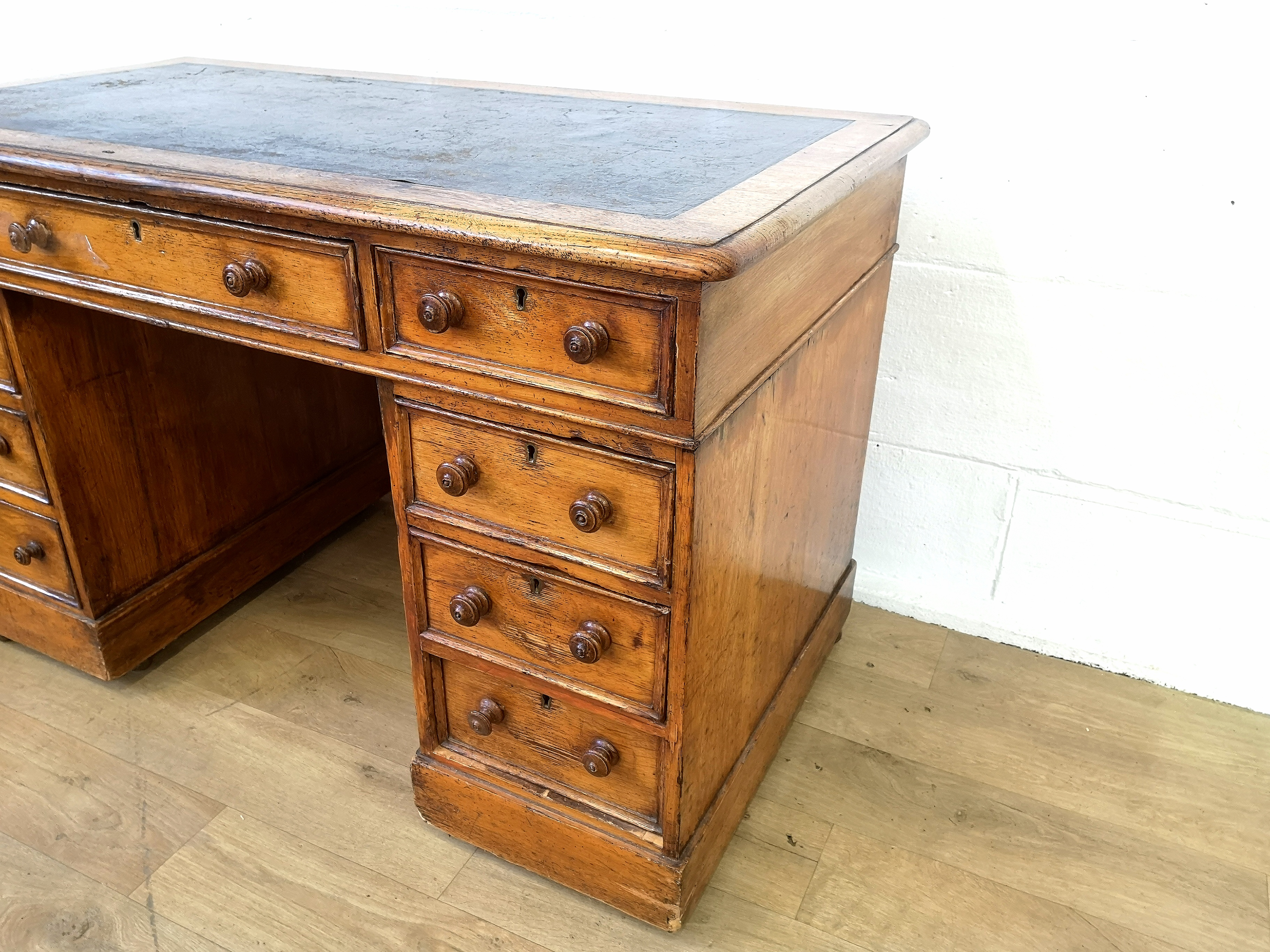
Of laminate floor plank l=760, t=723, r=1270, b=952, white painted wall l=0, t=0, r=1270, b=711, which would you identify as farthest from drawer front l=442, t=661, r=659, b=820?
white painted wall l=0, t=0, r=1270, b=711

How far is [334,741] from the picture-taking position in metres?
1.57

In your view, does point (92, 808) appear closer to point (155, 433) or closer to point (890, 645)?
point (155, 433)

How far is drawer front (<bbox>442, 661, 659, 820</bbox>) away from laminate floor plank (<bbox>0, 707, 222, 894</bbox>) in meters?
0.46

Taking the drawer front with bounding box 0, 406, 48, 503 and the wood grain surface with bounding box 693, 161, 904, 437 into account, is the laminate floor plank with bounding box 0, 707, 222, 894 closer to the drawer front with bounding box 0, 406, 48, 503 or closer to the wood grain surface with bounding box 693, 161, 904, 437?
the drawer front with bounding box 0, 406, 48, 503

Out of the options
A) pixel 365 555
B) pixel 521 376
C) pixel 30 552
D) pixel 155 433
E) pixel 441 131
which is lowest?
pixel 365 555

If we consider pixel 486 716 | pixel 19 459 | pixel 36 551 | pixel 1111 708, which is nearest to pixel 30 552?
pixel 36 551

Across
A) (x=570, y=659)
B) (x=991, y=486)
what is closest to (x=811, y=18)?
(x=991, y=486)

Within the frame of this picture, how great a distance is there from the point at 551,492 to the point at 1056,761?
0.98 meters

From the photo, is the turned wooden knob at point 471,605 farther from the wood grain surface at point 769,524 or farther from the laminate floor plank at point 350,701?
the laminate floor plank at point 350,701

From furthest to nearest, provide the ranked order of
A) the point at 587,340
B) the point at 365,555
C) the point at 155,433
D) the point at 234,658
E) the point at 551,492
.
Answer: the point at 365,555, the point at 234,658, the point at 155,433, the point at 551,492, the point at 587,340

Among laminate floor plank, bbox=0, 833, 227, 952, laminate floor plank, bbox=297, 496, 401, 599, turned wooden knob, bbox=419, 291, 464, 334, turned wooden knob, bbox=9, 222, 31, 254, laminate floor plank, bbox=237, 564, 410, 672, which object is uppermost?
turned wooden knob, bbox=419, 291, 464, 334

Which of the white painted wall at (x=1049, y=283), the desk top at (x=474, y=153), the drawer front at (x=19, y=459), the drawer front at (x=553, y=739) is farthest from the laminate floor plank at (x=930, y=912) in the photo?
the drawer front at (x=19, y=459)

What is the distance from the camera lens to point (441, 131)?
4.25 ft

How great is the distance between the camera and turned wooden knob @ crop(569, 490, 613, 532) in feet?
3.34
